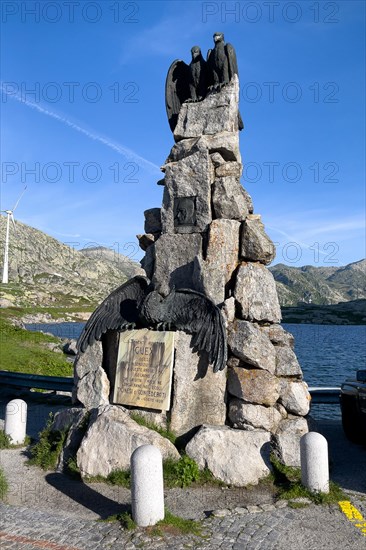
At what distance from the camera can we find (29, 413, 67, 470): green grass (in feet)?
29.3

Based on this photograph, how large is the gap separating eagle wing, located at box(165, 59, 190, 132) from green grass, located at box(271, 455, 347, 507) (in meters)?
8.81

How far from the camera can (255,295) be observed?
947 centimetres

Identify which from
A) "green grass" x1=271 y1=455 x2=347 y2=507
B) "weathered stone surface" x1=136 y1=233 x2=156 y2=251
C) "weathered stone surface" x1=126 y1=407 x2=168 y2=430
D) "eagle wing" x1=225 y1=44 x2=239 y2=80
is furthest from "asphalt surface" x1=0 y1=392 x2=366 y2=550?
"eagle wing" x1=225 y1=44 x2=239 y2=80

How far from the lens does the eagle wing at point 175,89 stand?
12.4m

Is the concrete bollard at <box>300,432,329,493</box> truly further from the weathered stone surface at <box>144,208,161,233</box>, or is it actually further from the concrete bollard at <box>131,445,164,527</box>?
the weathered stone surface at <box>144,208,161,233</box>

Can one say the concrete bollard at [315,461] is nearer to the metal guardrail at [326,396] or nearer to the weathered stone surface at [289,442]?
the weathered stone surface at [289,442]

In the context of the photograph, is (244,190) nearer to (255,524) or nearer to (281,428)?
(281,428)

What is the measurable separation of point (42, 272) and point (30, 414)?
17350 cm

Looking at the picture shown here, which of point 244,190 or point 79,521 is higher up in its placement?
point 244,190

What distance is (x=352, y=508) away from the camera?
6789mm

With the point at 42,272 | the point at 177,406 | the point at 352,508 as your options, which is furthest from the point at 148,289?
the point at 42,272

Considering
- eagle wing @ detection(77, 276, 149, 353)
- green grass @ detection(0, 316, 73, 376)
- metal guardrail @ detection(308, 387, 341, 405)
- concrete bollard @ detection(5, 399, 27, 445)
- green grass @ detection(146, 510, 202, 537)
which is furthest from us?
green grass @ detection(0, 316, 73, 376)

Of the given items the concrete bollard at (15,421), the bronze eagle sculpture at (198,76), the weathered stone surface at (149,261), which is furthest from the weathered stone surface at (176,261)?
the concrete bollard at (15,421)

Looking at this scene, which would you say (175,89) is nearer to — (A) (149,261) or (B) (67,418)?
(A) (149,261)
